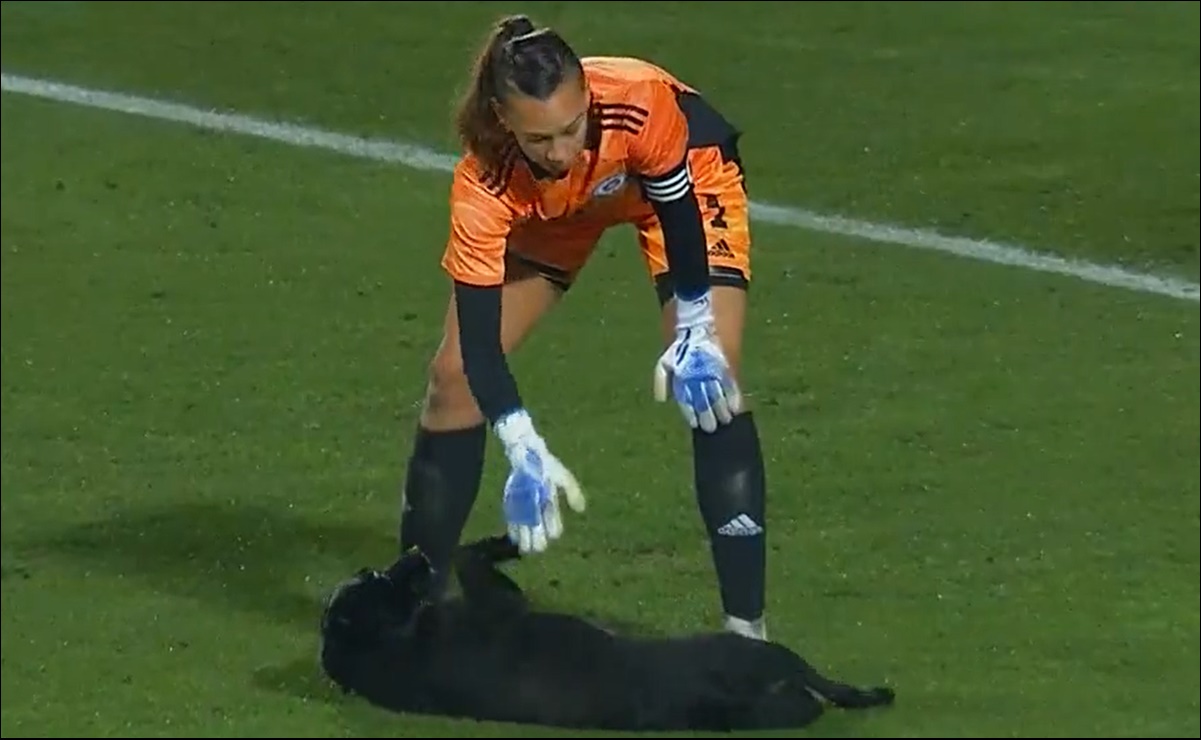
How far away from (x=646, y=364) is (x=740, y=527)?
2.43 metres

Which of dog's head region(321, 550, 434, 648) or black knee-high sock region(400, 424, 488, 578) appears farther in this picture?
black knee-high sock region(400, 424, 488, 578)

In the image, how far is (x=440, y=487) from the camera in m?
5.55

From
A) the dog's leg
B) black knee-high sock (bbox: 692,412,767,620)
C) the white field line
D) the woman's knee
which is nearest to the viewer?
black knee-high sock (bbox: 692,412,767,620)

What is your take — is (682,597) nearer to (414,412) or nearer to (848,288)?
(414,412)

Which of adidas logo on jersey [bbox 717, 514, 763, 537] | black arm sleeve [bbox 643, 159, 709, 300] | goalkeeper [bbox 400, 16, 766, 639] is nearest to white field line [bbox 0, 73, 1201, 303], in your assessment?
goalkeeper [bbox 400, 16, 766, 639]

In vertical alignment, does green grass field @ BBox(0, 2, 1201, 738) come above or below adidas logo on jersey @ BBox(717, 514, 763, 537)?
below

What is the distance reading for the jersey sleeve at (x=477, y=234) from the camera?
5027 millimetres

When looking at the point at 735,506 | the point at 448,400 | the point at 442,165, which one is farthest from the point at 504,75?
the point at 442,165

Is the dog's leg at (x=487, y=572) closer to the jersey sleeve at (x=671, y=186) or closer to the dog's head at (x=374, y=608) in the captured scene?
the dog's head at (x=374, y=608)

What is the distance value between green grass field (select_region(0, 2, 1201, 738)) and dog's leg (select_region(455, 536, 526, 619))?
13 centimetres

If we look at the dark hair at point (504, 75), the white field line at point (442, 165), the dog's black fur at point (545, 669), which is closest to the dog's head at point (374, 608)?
the dog's black fur at point (545, 669)

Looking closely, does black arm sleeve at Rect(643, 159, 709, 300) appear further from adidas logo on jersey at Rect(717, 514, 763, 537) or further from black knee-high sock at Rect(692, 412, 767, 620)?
adidas logo on jersey at Rect(717, 514, 763, 537)

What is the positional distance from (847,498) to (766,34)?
5344mm

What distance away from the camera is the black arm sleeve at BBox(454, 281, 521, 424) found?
498 centimetres
